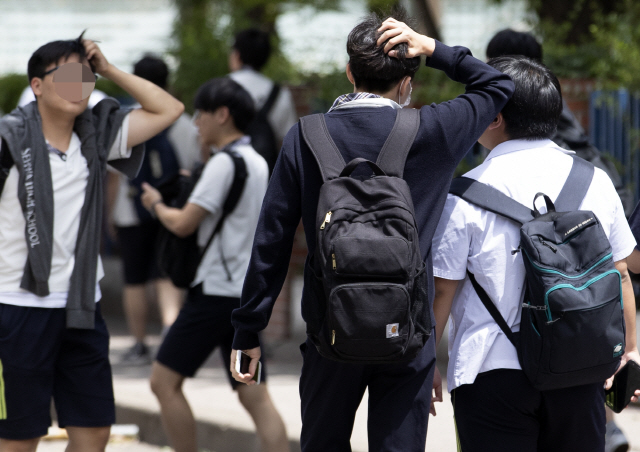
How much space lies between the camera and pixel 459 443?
2.77m

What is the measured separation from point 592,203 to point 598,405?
2.02ft

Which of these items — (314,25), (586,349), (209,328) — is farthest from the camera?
(314,25)

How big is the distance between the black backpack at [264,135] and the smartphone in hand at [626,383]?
3393 mm

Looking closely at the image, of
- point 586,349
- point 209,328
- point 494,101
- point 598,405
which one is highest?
point 494,101

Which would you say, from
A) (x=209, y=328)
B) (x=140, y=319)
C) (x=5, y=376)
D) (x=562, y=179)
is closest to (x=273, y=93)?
(x=140, y=319)

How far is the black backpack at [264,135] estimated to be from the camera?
5934 mm

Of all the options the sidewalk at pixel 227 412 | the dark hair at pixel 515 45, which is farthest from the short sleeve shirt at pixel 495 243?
the sidewalk at pixel 227 412

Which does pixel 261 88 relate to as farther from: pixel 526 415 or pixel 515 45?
pixel 526 415

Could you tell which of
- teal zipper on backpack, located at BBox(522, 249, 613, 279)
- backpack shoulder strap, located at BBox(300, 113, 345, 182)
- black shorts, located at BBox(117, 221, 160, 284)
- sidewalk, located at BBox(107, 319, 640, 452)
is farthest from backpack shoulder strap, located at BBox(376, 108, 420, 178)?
black shorts, located at BBox(117, 221, 160, 284)

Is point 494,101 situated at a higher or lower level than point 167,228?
higher

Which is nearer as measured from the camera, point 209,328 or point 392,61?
point 392,61

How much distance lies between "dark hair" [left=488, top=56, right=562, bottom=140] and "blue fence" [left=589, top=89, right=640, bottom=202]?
3177mm

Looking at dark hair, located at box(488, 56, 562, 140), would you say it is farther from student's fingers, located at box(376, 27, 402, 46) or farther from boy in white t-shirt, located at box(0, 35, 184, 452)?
boy in white t-shirt, located at box(0, 35, 184, 452)

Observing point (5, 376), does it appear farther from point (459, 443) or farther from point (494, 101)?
point (494, 101)
